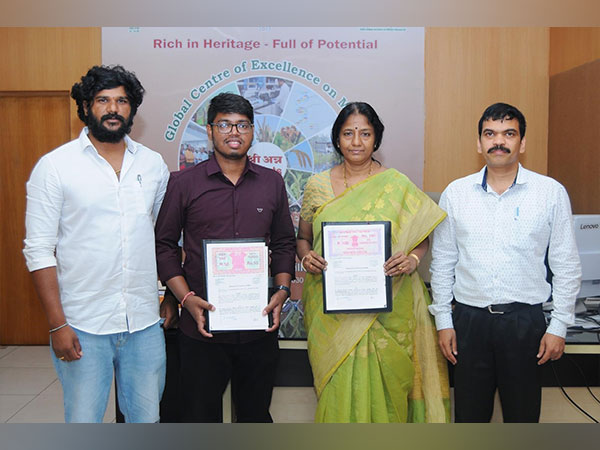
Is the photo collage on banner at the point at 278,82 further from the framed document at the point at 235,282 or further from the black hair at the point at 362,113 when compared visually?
the framed document at the point at 235,282

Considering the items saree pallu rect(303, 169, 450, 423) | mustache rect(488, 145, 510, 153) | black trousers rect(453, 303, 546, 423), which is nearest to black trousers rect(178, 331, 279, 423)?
saree pallu rect(303, 169, 450, 423)

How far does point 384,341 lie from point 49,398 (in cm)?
235

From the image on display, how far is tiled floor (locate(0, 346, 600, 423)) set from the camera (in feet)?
7.64

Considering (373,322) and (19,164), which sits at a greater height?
Answer: (19,164)

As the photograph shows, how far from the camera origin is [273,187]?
1.83 metres

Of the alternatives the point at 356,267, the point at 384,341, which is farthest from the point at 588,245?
the point at 356,267

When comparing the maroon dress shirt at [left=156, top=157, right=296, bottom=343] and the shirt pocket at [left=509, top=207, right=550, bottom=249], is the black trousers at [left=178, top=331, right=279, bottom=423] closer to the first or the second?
the maroon dress shirt at [left=156, top=157, right=296, bottom=343]

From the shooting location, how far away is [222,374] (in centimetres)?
→ 180

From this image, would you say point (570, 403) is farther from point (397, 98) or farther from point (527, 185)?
point (397, 98)

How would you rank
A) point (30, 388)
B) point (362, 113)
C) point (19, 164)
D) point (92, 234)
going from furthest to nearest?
point (19, 164) → point (30, 388) → point (362, 113) → point (92, 234)

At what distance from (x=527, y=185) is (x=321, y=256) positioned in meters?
0.77

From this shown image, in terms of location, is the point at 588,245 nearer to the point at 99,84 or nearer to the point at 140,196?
the point at 140,196

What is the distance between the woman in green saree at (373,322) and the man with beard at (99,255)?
0.60 meters

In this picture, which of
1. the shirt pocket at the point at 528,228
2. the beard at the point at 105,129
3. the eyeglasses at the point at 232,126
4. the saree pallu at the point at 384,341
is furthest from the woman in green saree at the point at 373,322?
the beard at the point at 105,129
